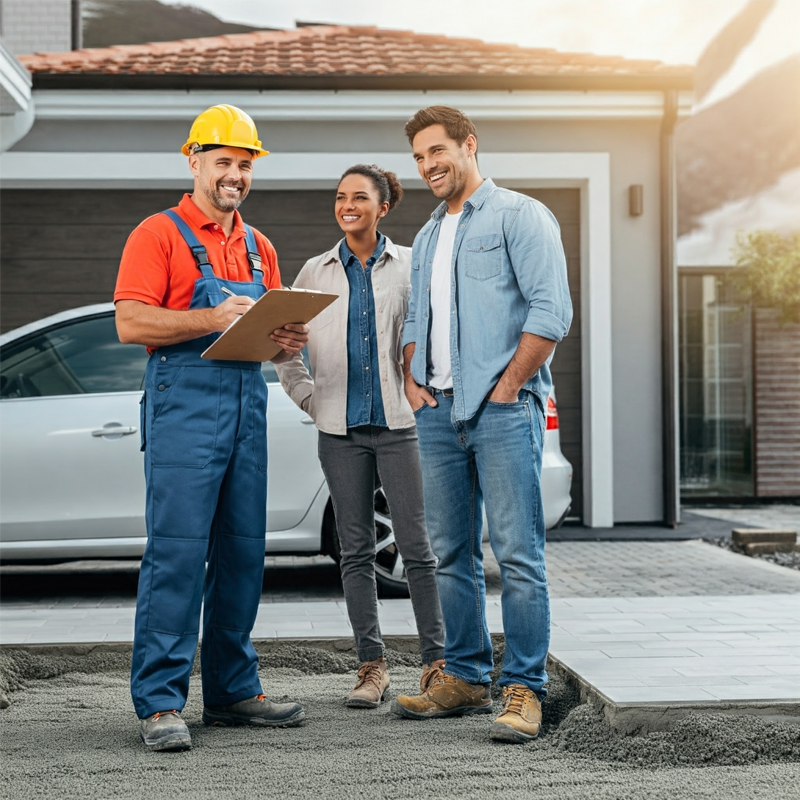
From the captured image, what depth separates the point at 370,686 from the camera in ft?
14.4

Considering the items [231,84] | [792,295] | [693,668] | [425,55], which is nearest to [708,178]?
[792,295]

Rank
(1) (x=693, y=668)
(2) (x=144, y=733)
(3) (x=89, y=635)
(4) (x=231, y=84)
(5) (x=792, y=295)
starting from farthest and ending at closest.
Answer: (5) (x=792, y=295) < (4) (x=231, y=84) < (3) (x=89, y=635) < (1) (x=693, y=668) < (2) (x=144, y=733)

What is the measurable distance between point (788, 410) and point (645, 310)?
3.35 metres

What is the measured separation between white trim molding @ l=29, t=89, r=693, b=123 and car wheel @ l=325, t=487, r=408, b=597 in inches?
180

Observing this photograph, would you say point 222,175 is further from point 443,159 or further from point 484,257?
A: point 484,257

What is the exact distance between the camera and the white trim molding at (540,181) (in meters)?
10.1

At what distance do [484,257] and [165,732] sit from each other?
6.32ft

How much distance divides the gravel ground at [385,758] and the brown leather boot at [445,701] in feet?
0.18

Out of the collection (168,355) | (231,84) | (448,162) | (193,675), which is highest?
(231,84)

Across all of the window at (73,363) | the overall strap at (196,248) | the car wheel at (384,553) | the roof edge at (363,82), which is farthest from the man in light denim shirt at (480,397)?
the roof edge at (363,82)

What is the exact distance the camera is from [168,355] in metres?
3.92

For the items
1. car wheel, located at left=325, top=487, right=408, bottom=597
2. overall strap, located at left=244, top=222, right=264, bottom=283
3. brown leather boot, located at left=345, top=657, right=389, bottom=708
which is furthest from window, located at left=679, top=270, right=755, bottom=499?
overall strap, located at left=244, top=222, right=264, bottom=283

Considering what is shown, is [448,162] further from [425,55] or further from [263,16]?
[263,16]

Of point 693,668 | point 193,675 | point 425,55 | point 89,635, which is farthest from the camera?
point 425,55
